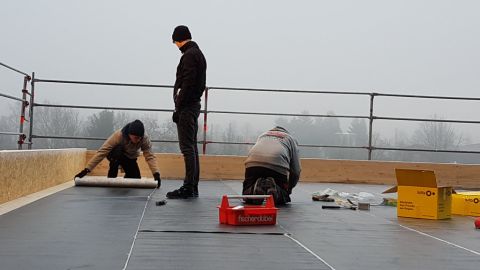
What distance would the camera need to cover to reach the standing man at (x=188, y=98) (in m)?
5.65

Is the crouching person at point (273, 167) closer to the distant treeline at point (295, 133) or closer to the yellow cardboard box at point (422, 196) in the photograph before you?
the yellow cardboard box at point (422, 196)

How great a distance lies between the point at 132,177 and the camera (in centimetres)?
741

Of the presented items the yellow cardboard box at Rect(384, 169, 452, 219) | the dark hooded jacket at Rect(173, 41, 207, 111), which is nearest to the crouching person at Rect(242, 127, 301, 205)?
the dark hooded jacket at Rect(173, 41, 207, 111)

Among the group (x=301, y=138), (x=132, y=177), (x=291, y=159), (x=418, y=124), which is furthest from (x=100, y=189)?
(x=418, y=124)

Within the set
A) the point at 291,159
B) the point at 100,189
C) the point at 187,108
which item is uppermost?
the point at 187,108

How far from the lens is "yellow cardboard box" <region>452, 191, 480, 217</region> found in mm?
5266

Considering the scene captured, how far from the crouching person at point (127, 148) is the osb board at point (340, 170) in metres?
1.80

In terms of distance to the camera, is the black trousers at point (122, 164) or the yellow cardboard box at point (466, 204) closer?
the yellow cardboard box at point (466, 204)

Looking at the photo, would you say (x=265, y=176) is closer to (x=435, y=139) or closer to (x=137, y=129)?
(x=137, y=129)

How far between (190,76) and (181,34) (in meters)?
0.44

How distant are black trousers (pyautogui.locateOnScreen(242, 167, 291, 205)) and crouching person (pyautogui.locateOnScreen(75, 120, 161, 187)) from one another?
1601 millimetres

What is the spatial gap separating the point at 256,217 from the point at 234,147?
5.88m

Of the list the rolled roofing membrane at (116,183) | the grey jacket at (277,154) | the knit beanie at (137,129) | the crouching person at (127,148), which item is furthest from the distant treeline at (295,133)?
the grey jacket at (277,154)

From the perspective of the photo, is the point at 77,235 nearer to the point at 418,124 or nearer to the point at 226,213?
the point at 226,213
